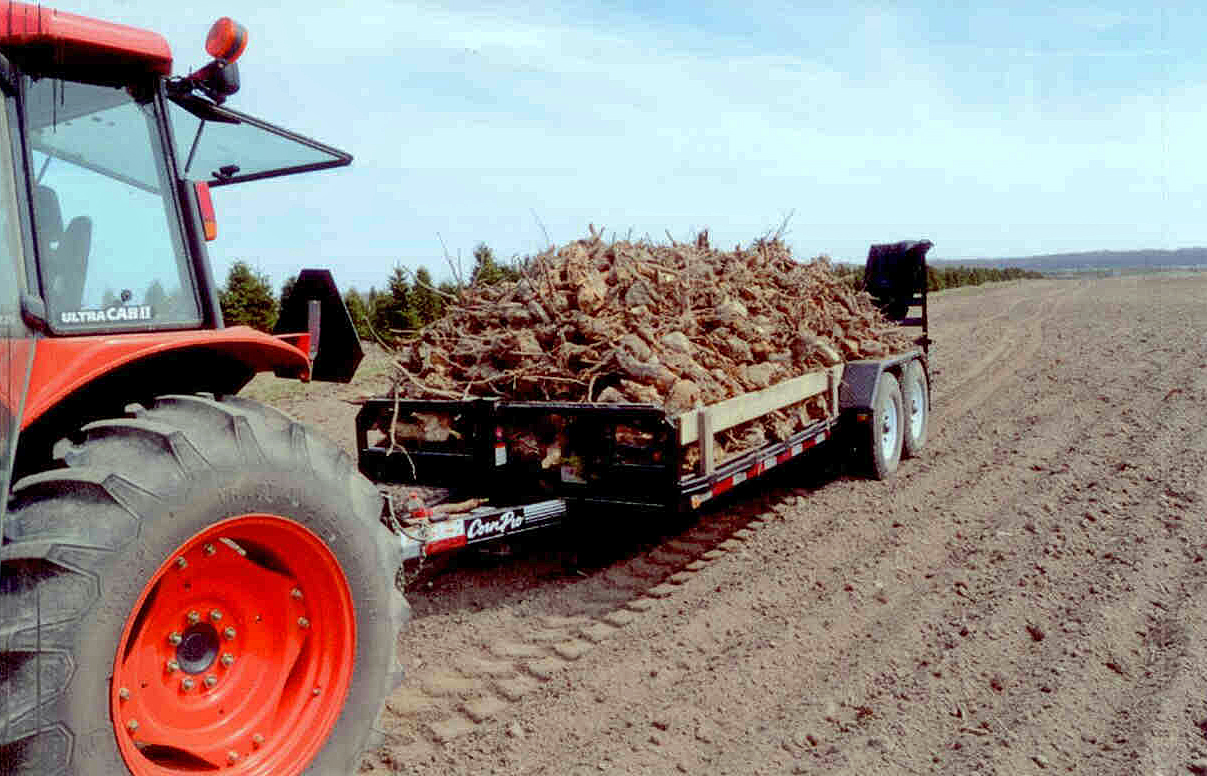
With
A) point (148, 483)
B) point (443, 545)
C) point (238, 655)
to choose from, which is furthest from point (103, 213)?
point (443, 545)

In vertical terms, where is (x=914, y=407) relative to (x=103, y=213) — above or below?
below

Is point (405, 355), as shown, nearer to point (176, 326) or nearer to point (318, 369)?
point (318, 369)

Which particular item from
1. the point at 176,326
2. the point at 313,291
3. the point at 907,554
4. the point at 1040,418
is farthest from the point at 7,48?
the point at 1040,418

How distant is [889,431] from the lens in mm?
7957

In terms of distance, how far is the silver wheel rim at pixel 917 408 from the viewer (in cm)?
845

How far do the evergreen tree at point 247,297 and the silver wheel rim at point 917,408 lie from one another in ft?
52.7

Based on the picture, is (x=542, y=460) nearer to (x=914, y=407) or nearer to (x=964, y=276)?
(x=914, y=407)

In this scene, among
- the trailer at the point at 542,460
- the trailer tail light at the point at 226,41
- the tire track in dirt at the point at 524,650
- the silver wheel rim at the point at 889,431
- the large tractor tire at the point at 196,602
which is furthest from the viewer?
the silver wheel rim at the point at 889,431

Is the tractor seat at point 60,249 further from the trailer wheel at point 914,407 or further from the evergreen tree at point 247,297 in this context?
the evergreen tree at point 247,297

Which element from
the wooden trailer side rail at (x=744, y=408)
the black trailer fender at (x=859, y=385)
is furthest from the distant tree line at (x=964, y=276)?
the wooden trailer side rail at (x=744, y=408)

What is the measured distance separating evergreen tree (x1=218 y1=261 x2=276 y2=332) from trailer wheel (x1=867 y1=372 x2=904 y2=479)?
16337 mm

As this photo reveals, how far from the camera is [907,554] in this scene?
574cm

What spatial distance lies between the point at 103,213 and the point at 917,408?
24.4ft

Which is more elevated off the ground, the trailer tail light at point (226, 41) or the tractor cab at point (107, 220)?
the trailer tail light at point (226, 41)
